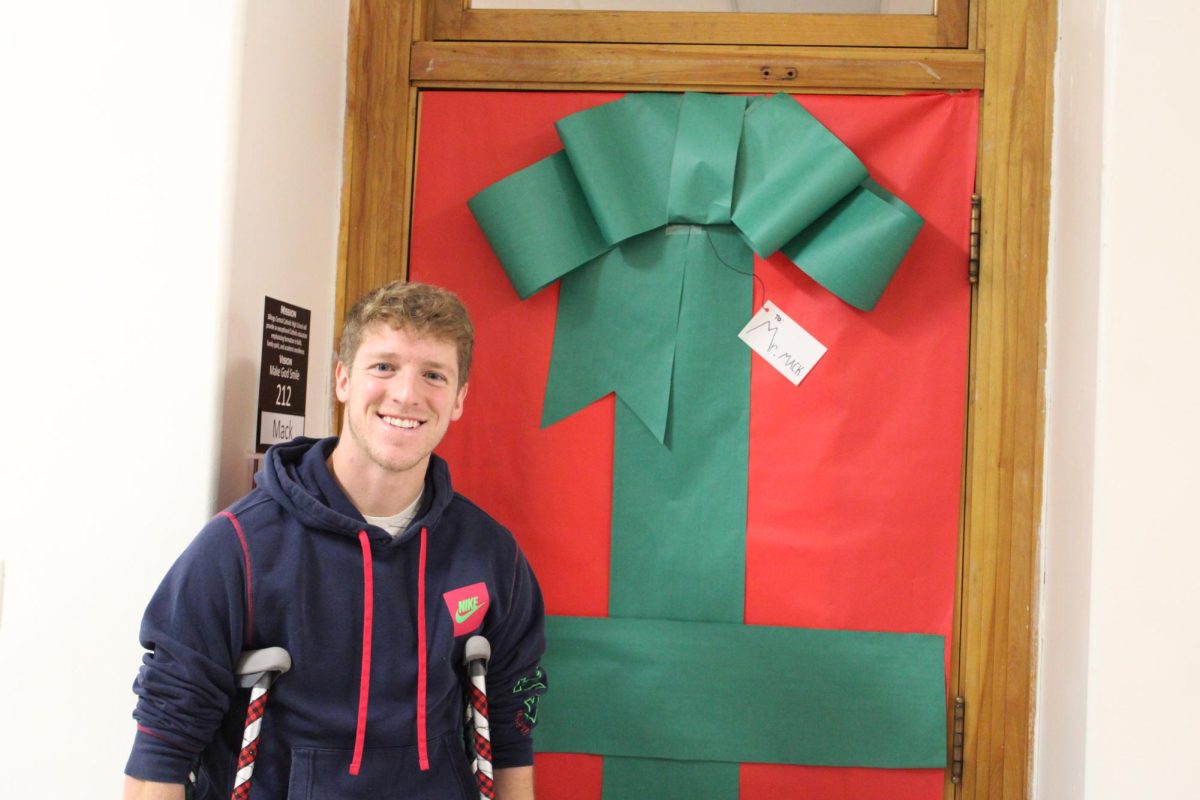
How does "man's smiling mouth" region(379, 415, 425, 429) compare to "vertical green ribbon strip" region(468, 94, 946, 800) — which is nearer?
"man's smiling mouth" region(379, 415, 425, 429)

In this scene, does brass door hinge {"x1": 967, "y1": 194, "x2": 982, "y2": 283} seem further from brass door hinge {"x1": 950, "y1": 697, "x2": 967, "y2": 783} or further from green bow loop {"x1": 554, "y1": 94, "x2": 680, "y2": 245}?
brass door hinge {"x1": 950, "y1": 697, "x2": 967, "y2": 783}

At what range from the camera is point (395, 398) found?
4.83ft

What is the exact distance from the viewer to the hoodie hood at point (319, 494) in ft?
4.70

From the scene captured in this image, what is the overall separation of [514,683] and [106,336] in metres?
0.80

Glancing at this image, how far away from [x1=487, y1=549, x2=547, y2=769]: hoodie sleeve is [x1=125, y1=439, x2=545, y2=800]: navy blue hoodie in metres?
0.09

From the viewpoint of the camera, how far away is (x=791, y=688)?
189cm

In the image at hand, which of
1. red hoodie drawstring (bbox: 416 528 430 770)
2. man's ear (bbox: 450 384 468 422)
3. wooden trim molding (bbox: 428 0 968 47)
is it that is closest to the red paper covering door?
wooden trim molding (bbox: 428 0 968 47)

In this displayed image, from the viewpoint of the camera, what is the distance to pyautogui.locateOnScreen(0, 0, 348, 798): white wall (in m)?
1.57

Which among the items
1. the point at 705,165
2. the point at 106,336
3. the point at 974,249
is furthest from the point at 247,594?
the point at 974,249

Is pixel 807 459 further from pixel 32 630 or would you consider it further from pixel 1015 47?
pixel 32 630

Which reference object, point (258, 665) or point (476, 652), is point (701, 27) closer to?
point (476, 652)

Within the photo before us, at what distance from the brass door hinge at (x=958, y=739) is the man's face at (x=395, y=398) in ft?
3.45

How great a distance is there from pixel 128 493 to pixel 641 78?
1.15 meters

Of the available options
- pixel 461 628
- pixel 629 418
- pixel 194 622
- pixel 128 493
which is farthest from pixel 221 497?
pixel 629 418
